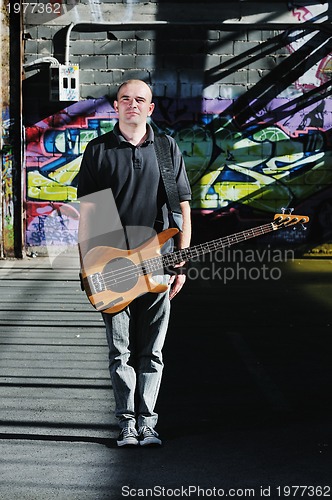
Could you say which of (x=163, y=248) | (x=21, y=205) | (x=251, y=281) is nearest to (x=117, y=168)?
(x=163, y=248)

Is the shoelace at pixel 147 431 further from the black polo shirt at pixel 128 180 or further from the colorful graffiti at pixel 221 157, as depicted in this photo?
the colorful graffiti at pixel 221 157

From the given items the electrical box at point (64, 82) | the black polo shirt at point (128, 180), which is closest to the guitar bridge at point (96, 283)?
the black polo shirt at point (128, 180)

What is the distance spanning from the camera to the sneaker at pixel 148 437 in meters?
5.24

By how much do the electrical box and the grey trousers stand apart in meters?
11.8

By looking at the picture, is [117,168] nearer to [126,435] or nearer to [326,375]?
[126,435]

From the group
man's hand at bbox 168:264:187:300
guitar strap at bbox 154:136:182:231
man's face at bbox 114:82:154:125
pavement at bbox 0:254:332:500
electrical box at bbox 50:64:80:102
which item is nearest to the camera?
pavement at bbox 0:254:332:500

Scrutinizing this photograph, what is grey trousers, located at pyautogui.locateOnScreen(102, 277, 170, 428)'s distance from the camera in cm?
523

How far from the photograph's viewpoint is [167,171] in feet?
17.2

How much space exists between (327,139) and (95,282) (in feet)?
40.9

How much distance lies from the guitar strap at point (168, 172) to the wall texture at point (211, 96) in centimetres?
1151

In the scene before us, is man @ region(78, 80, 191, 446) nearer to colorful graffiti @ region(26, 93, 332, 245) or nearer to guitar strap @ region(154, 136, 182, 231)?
guitar strap @ region(154, 136, 182, 231)

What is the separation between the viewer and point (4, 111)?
16.5m

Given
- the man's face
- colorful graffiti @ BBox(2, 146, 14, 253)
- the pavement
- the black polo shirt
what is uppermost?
the man's face

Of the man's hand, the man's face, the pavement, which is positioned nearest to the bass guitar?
the man's hand
